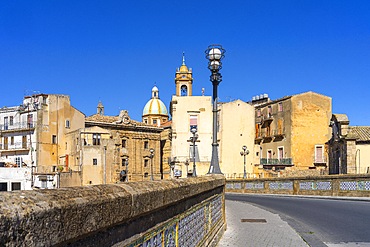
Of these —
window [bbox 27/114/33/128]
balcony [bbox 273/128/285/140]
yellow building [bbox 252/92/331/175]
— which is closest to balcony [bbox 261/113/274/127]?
balcony [bbox 273/128/285/140]

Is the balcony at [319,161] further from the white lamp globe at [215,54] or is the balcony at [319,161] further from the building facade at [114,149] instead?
the white lamp globe at [215,54]

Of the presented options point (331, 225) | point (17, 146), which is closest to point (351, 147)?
point (331, 225)

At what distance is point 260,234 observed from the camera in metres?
12.7

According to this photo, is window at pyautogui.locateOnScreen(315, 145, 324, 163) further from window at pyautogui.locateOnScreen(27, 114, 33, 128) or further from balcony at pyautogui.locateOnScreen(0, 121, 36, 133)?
window at pyautogui.locateOnScreen(27, 114, 33, 128)

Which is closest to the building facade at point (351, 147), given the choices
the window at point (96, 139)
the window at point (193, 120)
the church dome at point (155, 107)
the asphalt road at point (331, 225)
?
the asphalt road at point (331, 225)

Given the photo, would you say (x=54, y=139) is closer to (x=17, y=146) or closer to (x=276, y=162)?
(x=17, y=146)

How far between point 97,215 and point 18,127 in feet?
230

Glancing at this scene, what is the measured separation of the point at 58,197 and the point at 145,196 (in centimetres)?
155

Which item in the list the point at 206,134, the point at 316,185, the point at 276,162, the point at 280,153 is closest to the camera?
the point at 316,185

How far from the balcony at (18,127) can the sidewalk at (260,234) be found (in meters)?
55.1

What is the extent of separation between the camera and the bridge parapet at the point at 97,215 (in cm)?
218

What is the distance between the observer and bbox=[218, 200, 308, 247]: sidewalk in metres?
11.1

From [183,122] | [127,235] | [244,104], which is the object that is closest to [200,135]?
[183,122]

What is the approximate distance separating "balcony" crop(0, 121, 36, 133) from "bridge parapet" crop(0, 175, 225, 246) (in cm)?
6448
